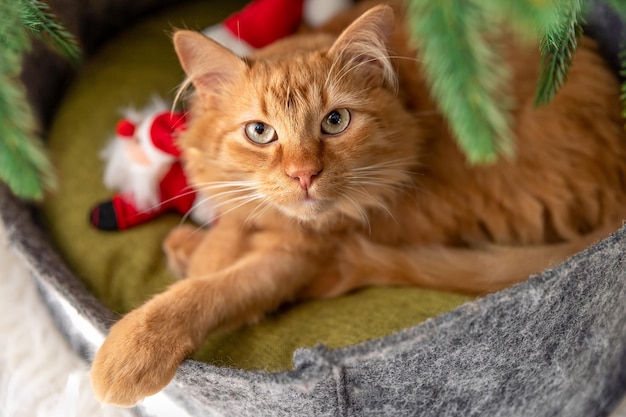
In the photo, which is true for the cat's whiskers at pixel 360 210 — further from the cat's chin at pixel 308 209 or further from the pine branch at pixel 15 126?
the pine branch at pixel 15 126

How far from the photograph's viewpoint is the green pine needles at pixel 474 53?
1.98 ft

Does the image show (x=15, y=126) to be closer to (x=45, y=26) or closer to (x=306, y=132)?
(x=45, y=26)

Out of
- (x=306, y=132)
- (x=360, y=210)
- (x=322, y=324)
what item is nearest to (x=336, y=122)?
(x=306, y=132)

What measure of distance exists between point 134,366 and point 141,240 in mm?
588

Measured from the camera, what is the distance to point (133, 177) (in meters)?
1.53

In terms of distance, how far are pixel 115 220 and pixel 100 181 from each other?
0.19 meters

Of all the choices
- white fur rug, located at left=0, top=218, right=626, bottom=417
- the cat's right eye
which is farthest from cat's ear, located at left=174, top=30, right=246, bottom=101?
white fur rug, located at left=0, top=218, right=626, bottom=417

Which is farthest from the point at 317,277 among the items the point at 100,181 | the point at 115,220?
the point at 100,181

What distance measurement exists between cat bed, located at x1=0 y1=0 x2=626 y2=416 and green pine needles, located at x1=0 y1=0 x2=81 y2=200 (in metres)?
0.40

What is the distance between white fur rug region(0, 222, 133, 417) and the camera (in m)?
1.34

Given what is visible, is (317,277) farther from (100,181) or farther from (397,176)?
(100,181)

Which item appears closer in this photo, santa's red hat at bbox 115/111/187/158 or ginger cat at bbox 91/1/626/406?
ginger cat at bbox 91/1/626/406

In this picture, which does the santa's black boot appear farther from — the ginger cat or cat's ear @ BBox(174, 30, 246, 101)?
cat's ear @ BBox(174, 30, 246, 101)

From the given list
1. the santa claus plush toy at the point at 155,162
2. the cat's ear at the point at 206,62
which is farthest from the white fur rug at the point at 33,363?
the cat's ear at the point at 206,62
